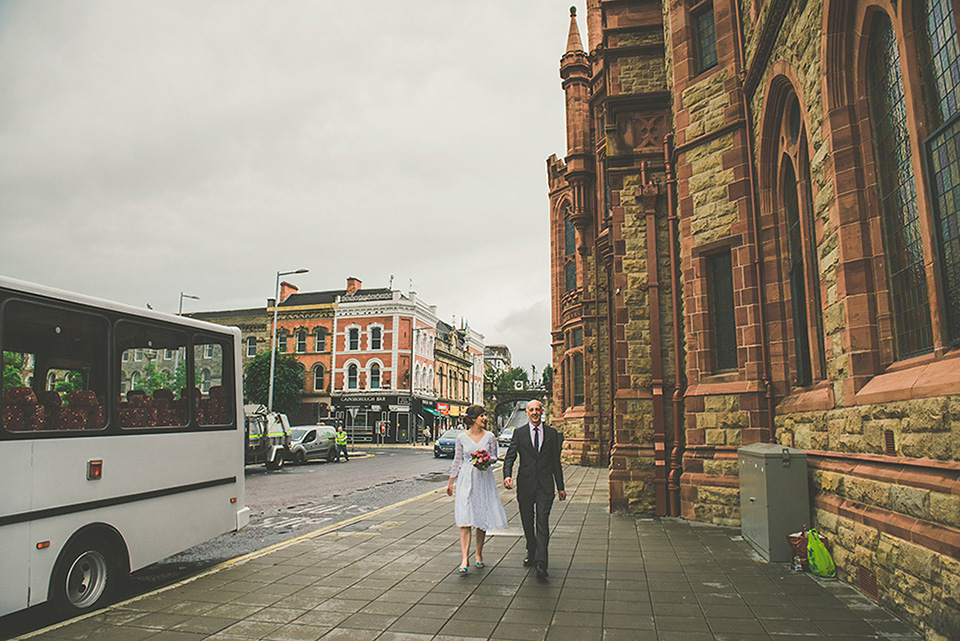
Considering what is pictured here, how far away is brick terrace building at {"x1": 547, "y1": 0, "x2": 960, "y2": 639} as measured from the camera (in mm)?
5367

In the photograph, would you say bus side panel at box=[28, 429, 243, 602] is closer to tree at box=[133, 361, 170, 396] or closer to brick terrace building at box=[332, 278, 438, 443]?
tree at box=[133, 361, 170, 396]

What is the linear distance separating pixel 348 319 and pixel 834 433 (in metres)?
54.9

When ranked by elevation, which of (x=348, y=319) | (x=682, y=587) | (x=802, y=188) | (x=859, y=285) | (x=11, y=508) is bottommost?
(x=682, y=587)

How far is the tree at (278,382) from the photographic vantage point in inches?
2172

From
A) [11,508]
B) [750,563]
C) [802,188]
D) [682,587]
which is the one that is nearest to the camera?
[11,508]

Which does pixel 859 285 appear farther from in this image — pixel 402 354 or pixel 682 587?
pixel 402 354

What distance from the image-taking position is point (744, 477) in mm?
8773

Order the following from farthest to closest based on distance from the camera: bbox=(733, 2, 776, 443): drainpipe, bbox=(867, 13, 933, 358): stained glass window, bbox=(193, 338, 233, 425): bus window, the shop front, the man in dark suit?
the shop front → bbox=(733, 2, 776, 443): drainpipe → bbox=(193, 338, 233, 425): bus window → the man in dark suit → bbox=(867, 13, 933, 358): stained glass window

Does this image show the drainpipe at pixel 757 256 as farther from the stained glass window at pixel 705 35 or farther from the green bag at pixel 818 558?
the green bag at pixel 818 558

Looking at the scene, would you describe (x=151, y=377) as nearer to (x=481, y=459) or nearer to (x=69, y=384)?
(x=69, y=384)

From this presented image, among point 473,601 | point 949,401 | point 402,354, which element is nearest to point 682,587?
point 473,601

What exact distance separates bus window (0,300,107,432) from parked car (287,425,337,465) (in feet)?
69.2

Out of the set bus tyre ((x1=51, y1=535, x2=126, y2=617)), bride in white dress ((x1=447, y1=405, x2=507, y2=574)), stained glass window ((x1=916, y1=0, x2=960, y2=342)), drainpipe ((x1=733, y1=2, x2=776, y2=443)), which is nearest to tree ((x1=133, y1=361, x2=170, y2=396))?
bus tyre ((x1=51, y1=535, x2=126, y2=617))

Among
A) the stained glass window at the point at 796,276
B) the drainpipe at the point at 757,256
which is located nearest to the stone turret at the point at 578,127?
the drainpipe at the point at 757,256
